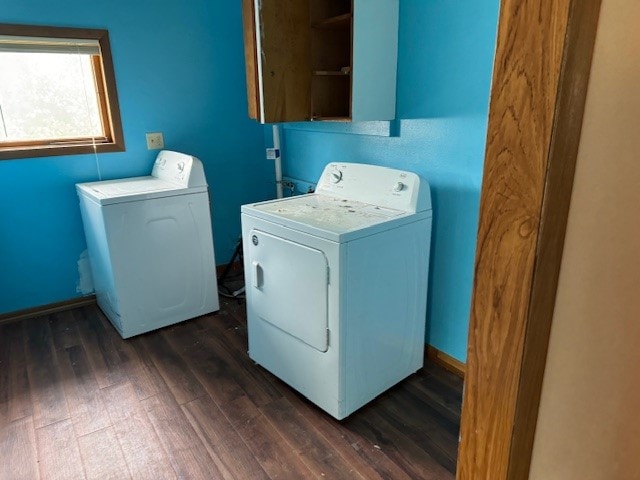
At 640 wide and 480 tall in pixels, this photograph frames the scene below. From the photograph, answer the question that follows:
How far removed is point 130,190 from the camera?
256 centimetres

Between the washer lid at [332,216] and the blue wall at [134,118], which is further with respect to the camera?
the blue wall at [134,118]

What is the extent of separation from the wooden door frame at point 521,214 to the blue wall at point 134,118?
2.72m

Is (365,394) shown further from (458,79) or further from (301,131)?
(301,131)

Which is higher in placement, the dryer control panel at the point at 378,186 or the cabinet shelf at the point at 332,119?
the cabinet shelf at the point at 332,119

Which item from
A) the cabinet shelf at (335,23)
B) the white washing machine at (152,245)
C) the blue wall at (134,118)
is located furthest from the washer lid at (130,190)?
the cabinet shelf at (335,23)

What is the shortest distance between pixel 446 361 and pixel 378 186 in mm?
986

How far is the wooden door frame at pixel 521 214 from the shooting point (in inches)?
24.1

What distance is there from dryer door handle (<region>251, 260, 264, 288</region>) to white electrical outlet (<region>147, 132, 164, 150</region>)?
1415 millimetres

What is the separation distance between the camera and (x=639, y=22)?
2.03 feet

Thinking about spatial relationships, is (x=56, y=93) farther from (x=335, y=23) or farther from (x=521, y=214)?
(x=521, y=214)

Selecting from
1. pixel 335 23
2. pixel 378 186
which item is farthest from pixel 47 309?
pixel 335 23

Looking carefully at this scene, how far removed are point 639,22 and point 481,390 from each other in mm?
631

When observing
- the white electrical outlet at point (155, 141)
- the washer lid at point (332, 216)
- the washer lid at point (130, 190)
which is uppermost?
the white electrical outlet at point (155, 141)

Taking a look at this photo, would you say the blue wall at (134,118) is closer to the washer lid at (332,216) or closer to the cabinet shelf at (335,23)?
the cabinet shelf at (335,23)
